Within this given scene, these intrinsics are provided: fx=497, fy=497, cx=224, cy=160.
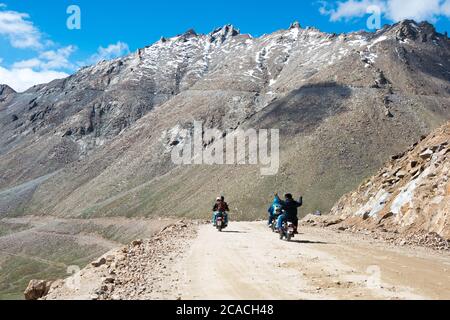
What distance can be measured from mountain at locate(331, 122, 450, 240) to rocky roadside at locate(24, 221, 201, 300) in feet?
40.3

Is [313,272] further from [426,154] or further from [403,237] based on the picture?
[426,154]

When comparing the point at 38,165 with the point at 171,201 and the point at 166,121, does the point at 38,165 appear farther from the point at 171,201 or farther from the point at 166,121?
the point at 171,201

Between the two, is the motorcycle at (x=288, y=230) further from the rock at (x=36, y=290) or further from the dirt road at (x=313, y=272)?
the rock at (x=36, y=290)

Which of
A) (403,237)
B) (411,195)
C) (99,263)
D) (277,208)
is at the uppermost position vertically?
(411,195)

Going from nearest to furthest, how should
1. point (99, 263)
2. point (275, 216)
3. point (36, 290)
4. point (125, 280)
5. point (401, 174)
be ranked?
point (125, 280), point (36, 290), point (99, 263), point (275, 216), point (401, 174)

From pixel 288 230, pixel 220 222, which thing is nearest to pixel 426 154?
pixel 288 230

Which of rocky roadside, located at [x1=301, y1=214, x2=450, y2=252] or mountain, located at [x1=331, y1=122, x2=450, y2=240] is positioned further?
mountain, located at [x1=331, y1=122, x2=450, y2=240]

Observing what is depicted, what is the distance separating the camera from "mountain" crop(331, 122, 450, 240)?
2423 cm

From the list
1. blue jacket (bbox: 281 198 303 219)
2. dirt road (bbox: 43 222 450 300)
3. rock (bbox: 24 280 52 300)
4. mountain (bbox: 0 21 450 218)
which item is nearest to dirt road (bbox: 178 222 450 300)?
dirt road (bbox: 43 222 450 300)

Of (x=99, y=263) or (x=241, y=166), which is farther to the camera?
(x=241, y=166)

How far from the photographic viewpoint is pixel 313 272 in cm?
1350

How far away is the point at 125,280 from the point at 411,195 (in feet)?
63.7

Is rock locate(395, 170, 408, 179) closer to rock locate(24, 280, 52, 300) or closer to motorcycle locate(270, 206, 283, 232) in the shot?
motorcycle locate(270, 206, 283, 232)
